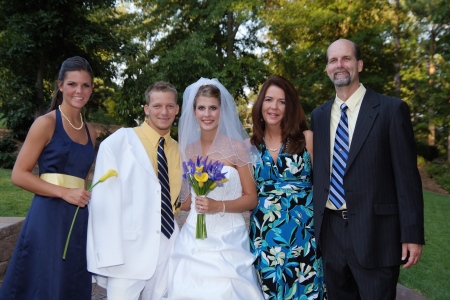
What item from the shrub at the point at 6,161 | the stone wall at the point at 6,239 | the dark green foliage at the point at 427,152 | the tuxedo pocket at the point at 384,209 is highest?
the dark green foliage at the point at 427,152

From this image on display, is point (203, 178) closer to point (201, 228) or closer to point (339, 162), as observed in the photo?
point (201, 228)

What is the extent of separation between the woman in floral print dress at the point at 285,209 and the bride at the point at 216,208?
0.11 m

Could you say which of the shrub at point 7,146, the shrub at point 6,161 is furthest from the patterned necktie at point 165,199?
the shrub at point 7,146

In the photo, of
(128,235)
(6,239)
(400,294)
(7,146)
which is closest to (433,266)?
(400,294)

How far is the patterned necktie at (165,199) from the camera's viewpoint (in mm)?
3461

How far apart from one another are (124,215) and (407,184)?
204 centimetres

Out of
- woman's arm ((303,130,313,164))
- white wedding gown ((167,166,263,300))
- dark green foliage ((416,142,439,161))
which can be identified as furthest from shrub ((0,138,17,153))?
dark green foliage ((416,142,439,161))

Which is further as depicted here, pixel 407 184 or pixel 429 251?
pixel 429 251

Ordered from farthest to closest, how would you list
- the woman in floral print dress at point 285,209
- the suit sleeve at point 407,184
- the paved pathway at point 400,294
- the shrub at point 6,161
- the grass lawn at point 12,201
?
the shrub at point 6,161
the grass lawn at point 12,201
the paved pathway at point 400,294
the woman in floral print dress at point 285,209
the suit sleeve at point 407,184

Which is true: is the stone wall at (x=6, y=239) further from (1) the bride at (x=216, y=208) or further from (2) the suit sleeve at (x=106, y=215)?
(1) the bride at (x=216, y=208)

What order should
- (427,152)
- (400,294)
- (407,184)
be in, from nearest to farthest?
(407,184), (400,294), (427,152)

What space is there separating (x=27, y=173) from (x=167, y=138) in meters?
1.12

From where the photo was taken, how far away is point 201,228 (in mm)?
3432

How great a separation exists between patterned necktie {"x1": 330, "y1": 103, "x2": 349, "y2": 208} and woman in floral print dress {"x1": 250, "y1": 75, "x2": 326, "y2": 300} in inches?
12.6
